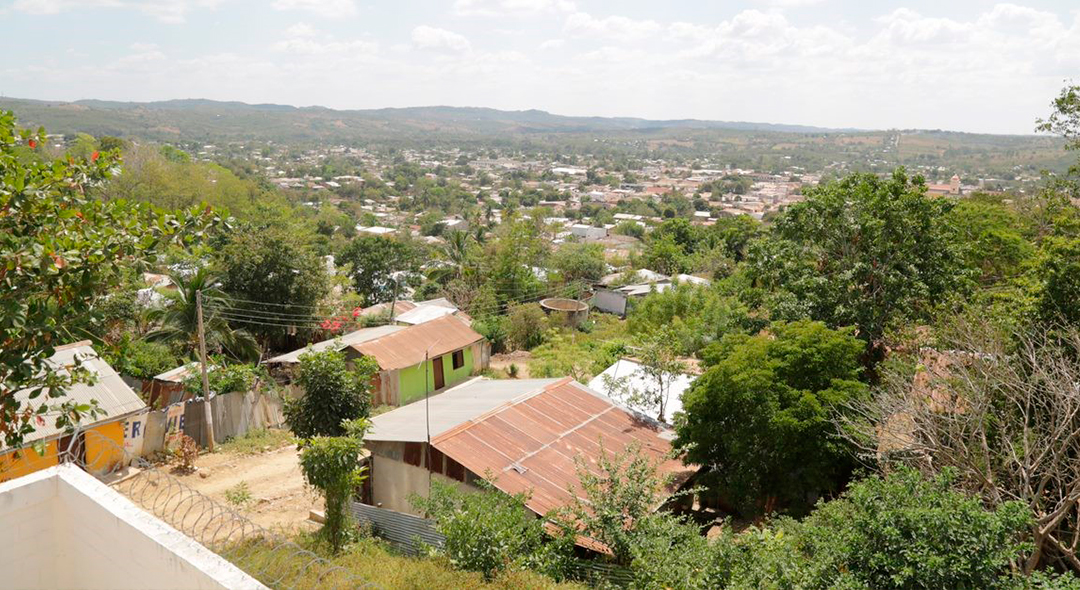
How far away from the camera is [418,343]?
21.0 m

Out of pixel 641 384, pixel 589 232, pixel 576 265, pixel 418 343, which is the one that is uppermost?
pixel 641 384

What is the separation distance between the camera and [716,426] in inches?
474

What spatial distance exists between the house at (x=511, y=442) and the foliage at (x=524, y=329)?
1312cm

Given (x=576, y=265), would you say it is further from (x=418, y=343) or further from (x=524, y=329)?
(x=418, y=343)

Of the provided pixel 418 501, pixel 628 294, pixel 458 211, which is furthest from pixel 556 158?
pixel 418 501

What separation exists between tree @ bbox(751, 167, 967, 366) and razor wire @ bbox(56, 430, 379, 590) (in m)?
12.7

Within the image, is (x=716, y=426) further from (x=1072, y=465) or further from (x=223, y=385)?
(x=223, y=385)

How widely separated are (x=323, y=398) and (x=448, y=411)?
2.26 metres

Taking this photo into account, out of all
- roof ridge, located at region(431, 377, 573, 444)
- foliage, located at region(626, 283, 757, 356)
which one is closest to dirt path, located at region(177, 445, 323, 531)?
roof ridge, located at region(431, 377, 573, 444)

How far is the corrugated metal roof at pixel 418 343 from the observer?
19.4m

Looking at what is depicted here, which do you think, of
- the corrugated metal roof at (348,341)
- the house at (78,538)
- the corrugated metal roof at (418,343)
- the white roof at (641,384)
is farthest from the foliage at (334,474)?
the corrugated metal roof at (348,341)

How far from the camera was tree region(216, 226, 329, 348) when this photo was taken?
883 inches

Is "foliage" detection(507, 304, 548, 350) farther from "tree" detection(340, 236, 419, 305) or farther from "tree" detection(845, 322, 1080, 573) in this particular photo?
"tree" detection(845, 322, 1080, 573)

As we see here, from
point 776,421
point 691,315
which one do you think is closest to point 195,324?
point 776,421
